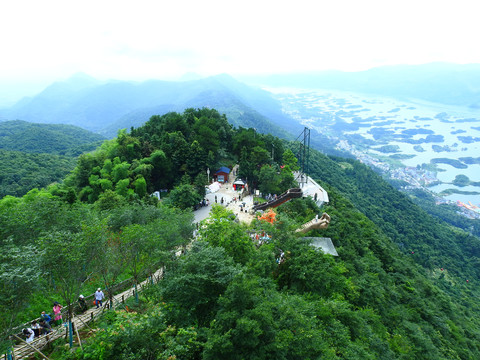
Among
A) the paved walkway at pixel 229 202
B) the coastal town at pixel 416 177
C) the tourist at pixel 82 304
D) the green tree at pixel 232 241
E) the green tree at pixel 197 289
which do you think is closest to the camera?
the green tree at pixel 197 289

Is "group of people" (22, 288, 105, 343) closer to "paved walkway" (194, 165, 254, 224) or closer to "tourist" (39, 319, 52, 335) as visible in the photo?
"tourist" (39, 319, 52, 335)

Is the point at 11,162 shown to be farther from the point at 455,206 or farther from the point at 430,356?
the point at 455,206

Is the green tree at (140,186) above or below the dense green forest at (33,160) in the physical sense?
above


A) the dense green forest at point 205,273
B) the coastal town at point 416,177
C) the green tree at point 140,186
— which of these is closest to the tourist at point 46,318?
the dense green forest at point 205,273

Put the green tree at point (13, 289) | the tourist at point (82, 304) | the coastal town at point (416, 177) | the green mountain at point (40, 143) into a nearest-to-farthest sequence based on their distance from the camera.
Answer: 1. the green tree at point (13, 289)
2. the tourist at point (82, 304)
3. the green mountain at point (40, 143)
4. the coastal town at point (416, 177)

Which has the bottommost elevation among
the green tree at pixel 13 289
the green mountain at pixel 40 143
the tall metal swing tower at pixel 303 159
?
the green mountain at pixel 40 143

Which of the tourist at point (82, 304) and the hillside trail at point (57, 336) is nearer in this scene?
the hillside trail at point (57, 336)

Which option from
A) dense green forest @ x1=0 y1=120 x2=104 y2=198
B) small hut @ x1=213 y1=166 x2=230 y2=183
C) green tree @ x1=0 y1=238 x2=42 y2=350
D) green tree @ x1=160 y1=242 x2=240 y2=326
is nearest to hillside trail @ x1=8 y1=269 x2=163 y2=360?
green tree @ x1=0 y1=238 x2=42 y2=350

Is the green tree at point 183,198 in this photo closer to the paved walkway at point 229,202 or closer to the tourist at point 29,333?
the paved walkway at point 229,202
